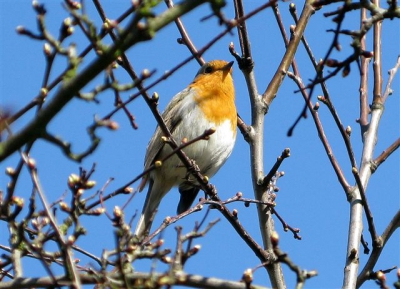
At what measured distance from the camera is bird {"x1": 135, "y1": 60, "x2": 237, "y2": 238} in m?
7.71

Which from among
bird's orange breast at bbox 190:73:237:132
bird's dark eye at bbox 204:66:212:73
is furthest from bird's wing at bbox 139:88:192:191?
bird's dark eye at bbox 204:66:212:73

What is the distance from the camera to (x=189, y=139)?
760 cm

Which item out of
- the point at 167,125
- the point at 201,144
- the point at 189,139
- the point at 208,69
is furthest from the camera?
the point at 208,69

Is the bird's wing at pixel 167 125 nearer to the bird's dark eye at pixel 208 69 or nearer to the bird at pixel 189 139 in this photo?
the bird at pixel 189 139

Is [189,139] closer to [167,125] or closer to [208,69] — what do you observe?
[167,125]

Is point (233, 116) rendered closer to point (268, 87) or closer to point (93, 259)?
point (268, 87)

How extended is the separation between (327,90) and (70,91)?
350cm

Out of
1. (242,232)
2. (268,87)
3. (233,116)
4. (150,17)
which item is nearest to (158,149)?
(233,116)

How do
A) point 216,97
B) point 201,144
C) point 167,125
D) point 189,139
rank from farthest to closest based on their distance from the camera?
point 216,97 → point 167,125 → point 201,144 → point 189,139

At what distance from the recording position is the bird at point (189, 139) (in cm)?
771

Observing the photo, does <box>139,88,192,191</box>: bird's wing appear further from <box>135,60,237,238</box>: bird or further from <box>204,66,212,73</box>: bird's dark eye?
<box>204,66,212,73</box>: bird's dark eye

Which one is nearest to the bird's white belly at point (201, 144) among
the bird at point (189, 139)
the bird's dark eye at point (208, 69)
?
the bird at point (189, 139)

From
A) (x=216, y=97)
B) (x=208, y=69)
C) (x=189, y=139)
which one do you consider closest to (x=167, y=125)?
(x=189, y=139)

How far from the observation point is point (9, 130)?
9.53ft
